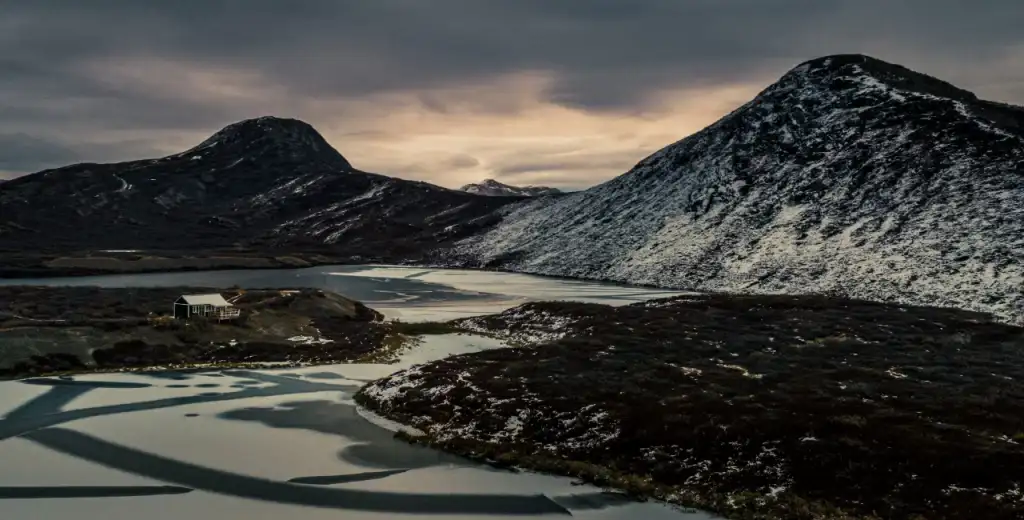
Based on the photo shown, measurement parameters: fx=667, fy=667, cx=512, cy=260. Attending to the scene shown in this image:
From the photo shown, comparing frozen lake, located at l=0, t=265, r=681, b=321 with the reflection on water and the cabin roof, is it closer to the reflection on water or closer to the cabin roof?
the cabin roof

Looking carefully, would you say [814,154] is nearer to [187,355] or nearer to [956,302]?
[956,302]

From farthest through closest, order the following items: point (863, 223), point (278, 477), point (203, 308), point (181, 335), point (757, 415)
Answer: point (863, 223) → point (203, 308) → point (181, 335) → point (757, 415) → point (278, 477)

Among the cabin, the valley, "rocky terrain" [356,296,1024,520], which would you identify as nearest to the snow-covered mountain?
the valley

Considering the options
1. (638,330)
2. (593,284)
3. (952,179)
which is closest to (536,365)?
(638,330)

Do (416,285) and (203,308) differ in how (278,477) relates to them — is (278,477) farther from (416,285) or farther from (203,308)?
(416,285)

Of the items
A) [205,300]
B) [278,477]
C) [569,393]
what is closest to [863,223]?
[569,393]

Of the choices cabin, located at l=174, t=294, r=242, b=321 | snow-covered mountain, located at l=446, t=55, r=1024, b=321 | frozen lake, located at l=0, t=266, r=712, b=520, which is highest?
snow-covered mountain, located at l=446, t=55, r=1024, b=321

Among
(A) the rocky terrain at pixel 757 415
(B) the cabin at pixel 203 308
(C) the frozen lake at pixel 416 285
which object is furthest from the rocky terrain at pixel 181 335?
(A) the rocky terrain at pixel 757 415
